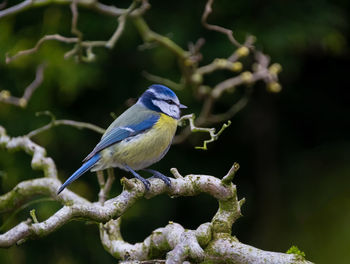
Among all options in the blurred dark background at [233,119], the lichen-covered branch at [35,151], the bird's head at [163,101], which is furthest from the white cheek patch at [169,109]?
the blurred dark background at [233,119]

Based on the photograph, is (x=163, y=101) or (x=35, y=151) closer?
(x=163, y=101)

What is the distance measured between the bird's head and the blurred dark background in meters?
1.40

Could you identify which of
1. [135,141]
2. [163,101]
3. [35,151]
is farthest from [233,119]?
[135,141]

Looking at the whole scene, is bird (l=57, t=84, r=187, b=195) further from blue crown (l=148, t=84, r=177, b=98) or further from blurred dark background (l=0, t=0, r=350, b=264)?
blurred dark background (l=0, t=0, r=350, b=264)

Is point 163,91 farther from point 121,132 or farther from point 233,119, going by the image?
point 233,119

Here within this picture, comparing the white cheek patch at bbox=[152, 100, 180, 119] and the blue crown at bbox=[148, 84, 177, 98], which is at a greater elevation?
the blue crown at bbox=[148, 84, 177, 98]

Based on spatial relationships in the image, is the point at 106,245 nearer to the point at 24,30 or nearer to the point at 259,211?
the point at 24,30

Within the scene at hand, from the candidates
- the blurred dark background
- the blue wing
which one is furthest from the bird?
the blurred dark background

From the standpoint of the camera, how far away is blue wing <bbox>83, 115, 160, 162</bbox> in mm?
2291

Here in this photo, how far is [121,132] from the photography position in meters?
2.34

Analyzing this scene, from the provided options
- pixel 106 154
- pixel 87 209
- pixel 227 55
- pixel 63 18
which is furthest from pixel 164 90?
pixel 63 18

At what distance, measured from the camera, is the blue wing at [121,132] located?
2.29m

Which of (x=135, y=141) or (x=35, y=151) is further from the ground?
(x=135, y=141)

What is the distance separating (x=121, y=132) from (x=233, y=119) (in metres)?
2.20
